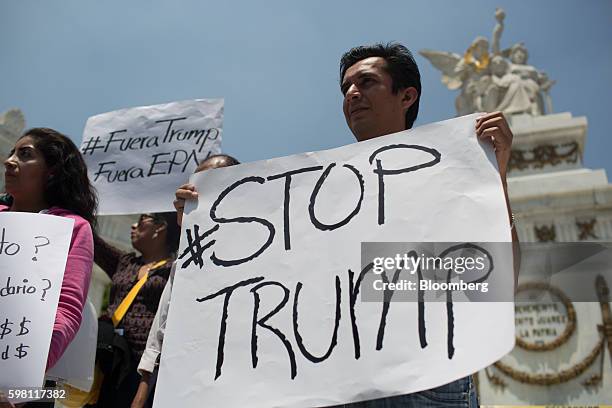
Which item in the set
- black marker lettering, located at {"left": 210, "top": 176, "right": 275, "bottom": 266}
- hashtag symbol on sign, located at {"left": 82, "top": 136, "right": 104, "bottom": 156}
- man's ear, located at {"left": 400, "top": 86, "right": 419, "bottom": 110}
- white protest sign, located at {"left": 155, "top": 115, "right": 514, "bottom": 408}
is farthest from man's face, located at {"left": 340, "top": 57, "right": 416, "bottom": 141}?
hashtag symbol on sign, located at {"left": 82, "top": 136, "right": 104, "bottom": 156}

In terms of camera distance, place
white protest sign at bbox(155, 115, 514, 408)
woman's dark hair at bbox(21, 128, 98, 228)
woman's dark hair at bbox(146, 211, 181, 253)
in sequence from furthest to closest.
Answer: woman's dark hair at bbox(146, 211, 181, 253), woman's dark hair at bbox(21, 128, 98, 228), white protest sign at bbox(155, 115, 514, 408)

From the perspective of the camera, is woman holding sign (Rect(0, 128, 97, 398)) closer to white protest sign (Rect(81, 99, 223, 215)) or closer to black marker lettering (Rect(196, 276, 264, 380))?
black marker lettering (Rect(196, 276, 264, 380))

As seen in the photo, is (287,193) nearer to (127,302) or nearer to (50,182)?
(50,182)

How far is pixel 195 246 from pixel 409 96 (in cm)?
77

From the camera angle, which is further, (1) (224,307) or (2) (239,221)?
(2) (239,221)

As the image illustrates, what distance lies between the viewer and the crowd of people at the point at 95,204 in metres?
1.43

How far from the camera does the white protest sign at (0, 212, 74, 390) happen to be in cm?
143

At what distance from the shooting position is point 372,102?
1665 mm

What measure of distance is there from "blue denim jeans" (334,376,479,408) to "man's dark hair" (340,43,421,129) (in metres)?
0.84

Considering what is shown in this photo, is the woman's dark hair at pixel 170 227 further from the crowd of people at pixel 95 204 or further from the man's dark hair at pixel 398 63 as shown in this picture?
the man's dark hair at pixel 398 63

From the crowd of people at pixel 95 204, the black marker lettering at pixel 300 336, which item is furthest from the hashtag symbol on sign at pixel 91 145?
the black marker lettering at pixel 300 336

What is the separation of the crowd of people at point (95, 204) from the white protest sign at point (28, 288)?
0.06m

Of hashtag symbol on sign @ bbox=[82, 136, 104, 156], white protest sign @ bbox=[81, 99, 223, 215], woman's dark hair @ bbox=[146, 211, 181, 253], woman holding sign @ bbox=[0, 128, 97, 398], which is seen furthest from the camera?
hashtag symbol on sign @ bbox=[82, 136, 104, 156]

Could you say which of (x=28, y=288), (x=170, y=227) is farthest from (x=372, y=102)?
(x=170, y=227)
